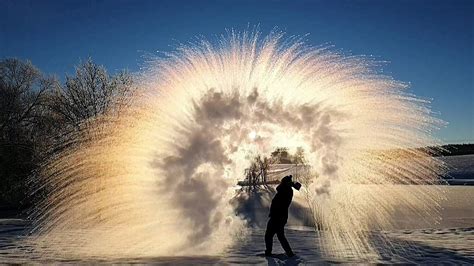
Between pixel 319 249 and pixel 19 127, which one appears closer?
pixel 319 249

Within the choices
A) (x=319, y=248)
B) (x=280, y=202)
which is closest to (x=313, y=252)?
(x=319, y=248)

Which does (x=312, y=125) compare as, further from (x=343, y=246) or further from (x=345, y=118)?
(x=343, y=246)

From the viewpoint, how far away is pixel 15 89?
45344 millimetres

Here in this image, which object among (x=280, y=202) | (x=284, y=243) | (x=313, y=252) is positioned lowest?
(x=313, y=252)

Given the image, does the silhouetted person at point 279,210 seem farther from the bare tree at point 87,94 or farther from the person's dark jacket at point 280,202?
the bare tree at point 87,94

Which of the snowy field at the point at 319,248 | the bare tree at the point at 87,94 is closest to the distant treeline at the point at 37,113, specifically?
the bare tree at the point at 87,94

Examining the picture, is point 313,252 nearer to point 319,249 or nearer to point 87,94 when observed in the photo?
point 319,249

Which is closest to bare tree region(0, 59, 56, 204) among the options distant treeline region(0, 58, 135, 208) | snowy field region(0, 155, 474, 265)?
distant treeline region(0, 58, 135, 208)

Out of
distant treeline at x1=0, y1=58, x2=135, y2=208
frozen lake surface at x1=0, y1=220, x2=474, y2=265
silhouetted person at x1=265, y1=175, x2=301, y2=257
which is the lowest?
frozen lake surface at x1=0, y1=220, x2=474, y2=265

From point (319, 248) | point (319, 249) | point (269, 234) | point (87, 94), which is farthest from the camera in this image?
point (87, 94)

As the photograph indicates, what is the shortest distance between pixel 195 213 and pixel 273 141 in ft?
9.18

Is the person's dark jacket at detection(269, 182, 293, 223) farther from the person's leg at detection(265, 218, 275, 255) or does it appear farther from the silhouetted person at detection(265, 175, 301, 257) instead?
the person's leg at detection(265, 218, 275, 255)

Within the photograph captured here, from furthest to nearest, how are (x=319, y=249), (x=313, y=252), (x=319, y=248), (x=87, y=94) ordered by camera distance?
(x=87, y=94)
(x=319, y=248)
(x=319, y=249)
(x=313, y=252)

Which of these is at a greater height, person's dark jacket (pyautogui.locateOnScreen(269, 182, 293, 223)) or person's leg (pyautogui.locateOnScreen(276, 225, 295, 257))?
person's dark jacket (pyautogui.locateOnScreen(269, 182, 293, 223))
